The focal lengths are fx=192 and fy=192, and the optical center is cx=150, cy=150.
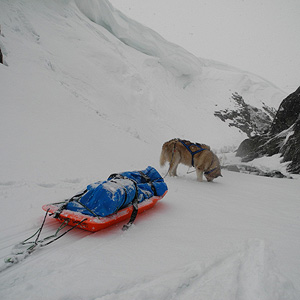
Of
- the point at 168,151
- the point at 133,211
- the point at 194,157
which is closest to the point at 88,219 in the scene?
the point at 133,211

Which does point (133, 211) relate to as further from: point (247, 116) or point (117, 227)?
point (247, 116)

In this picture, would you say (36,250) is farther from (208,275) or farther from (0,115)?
(0,115)

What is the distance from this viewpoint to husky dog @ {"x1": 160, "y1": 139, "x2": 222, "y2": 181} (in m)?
4.38

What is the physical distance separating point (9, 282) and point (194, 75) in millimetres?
26022

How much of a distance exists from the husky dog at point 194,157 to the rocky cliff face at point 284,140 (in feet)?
11.1

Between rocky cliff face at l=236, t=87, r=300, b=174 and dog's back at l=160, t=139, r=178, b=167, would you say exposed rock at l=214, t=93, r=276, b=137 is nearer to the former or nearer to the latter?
rocky cliff face at l=236, t=87, r=300, b=174

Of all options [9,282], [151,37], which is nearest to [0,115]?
[9,282]

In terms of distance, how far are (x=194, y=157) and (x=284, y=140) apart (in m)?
5.22

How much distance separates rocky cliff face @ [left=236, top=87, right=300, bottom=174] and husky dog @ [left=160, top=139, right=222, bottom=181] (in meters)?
3.37

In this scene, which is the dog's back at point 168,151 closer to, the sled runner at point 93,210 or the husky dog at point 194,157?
the husky dog at point 194,157

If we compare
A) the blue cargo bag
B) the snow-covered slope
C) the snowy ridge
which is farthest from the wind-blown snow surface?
the snowy ridge

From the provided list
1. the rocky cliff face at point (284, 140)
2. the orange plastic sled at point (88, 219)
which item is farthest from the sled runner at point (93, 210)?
the rocky cliff face at point (284, 140)

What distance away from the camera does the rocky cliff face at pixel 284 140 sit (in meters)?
6.41

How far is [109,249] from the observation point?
147 centimetres
